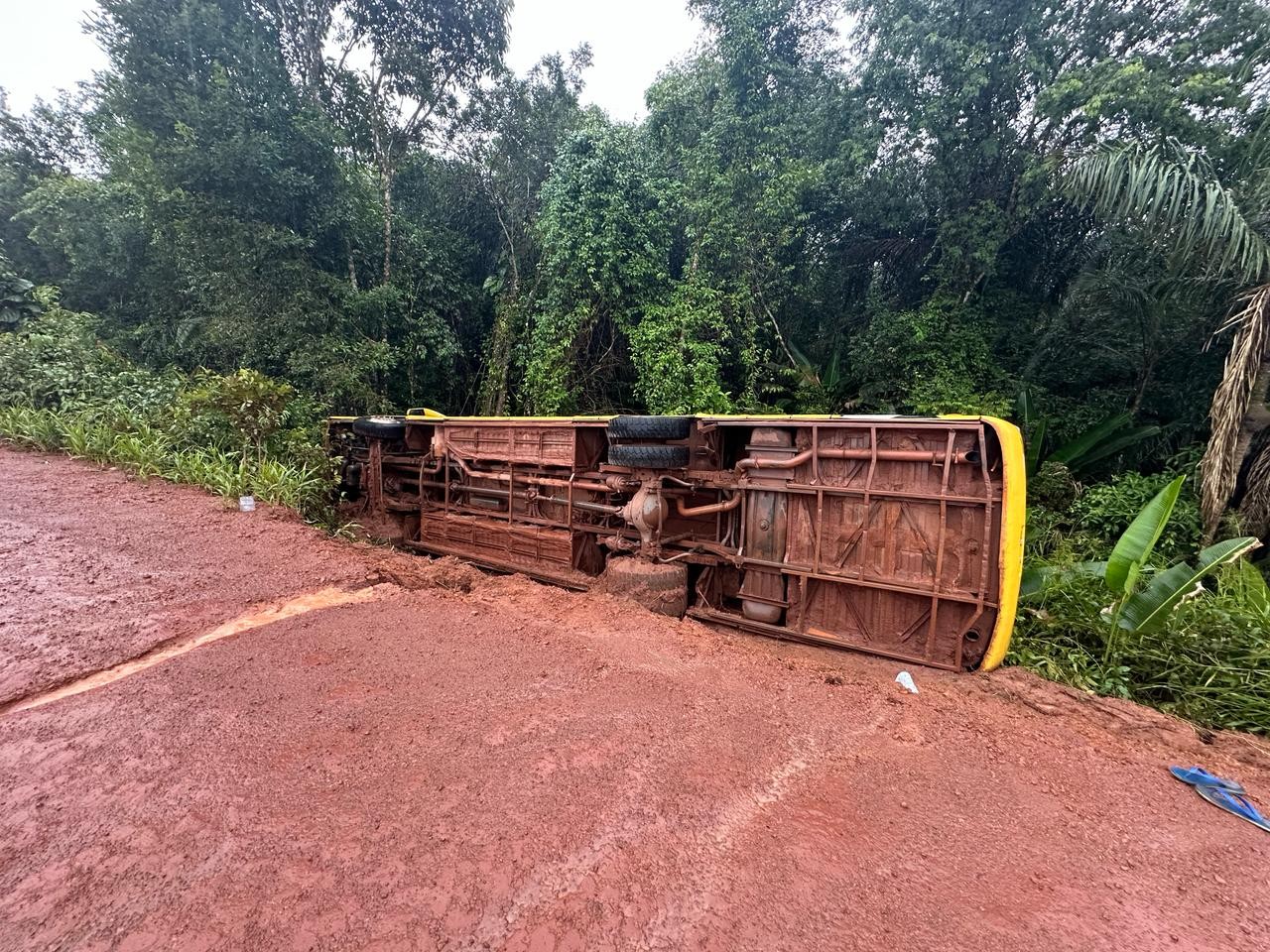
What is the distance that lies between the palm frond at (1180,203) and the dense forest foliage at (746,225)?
0.04 meters

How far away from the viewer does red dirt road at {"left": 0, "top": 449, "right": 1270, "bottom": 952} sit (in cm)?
180

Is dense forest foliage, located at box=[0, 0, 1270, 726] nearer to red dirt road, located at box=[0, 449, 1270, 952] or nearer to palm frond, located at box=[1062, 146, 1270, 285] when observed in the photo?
palm frond, located at box=[1062, 146, 1270, 285]

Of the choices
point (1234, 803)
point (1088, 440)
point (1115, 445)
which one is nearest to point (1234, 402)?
point (1088, 440)

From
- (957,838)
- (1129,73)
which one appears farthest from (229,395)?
(1129,73)

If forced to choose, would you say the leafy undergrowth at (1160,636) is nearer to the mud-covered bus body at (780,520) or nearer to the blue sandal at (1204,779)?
the mud-covered bus body at (780,520)

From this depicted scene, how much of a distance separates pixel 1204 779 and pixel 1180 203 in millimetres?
7143

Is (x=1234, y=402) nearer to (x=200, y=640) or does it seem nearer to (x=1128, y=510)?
(x=1128, y=510)

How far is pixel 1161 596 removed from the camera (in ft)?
14.9

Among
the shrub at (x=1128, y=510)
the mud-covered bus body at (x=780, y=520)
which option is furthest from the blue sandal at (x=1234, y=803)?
the shrub at (x=1128, y=510)

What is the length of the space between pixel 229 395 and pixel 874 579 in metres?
9.80

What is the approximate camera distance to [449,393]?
1539 centimetres

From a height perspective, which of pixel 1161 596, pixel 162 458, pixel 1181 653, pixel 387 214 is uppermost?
pixel 387 214

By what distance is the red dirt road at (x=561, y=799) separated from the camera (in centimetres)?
180

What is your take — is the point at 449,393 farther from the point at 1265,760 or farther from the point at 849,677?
the point at 1265,760
